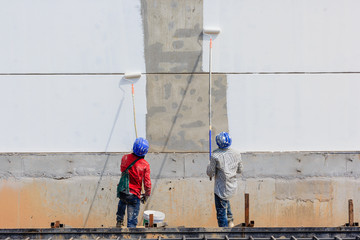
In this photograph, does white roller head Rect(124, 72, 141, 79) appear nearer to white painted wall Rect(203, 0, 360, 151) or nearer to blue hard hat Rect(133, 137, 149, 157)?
white painted wall Rect(203, 0, 360, 151)

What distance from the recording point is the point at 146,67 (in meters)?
8.93

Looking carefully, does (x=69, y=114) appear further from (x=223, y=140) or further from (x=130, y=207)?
(x=223, y=140)

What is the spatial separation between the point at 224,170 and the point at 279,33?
2.79 meters

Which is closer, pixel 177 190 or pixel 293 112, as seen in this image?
pixel 177 190

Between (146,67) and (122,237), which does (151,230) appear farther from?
(146,67)

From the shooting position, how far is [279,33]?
898 centimetres

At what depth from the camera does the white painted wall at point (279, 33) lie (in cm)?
895

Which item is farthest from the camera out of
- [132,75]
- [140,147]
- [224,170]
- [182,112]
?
[182,112]

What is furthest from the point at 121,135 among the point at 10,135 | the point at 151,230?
the point at 151,230

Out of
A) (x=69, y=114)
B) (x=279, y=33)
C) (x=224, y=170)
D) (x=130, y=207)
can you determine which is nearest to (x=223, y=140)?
(x=224, y=170)

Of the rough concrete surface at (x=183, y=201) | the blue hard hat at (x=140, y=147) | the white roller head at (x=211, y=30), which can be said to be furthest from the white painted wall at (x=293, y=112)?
the blue hard hat at (x=140, y=147)

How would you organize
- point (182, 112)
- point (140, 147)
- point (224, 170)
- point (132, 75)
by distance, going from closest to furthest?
point (140, 147), point (224, 170), point (132, 75), point (182, 112)

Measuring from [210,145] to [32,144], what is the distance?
300 centimetres

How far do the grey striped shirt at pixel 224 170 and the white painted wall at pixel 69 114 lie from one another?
1762 millimetres
